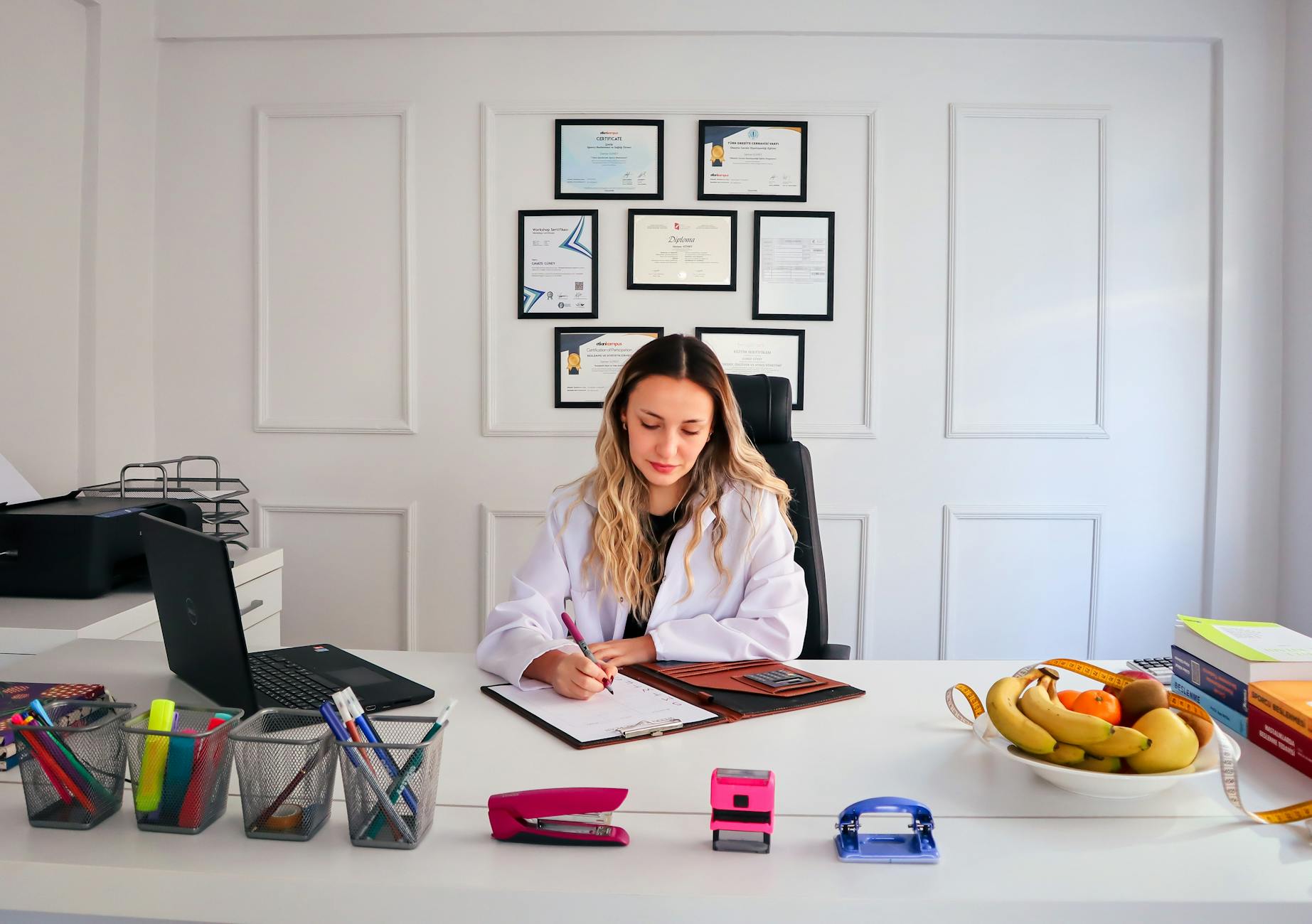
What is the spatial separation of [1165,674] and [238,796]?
52.4 inches

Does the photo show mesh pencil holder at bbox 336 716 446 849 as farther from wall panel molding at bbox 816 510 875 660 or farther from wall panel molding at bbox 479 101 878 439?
wall panel molding at bbox 816 510 875 660

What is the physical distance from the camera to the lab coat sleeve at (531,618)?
137 cm

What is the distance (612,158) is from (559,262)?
40 centimetres

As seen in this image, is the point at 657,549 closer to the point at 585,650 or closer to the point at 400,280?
the point at 585,650

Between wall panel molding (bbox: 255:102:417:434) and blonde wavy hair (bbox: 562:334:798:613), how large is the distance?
1499mm

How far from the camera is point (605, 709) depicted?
1.23 metres

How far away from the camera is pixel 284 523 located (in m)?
3.20

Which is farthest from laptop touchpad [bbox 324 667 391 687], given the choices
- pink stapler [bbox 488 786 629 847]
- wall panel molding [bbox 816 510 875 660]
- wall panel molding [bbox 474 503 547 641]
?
wall panel molding [bbox 816 510 875 660]

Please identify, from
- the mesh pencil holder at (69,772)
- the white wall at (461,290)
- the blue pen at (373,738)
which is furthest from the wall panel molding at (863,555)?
the mesh pencil holder at (69,772)

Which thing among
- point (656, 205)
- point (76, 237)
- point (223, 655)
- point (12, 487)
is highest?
point (656, 205)

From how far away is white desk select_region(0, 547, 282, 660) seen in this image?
5.81 ft

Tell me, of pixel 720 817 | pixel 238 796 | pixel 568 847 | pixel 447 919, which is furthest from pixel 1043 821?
pixel 238 796

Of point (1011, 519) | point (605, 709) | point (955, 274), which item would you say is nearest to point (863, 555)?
point (1011, 519)

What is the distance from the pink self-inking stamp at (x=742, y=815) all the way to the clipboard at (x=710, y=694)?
0.95 ft
